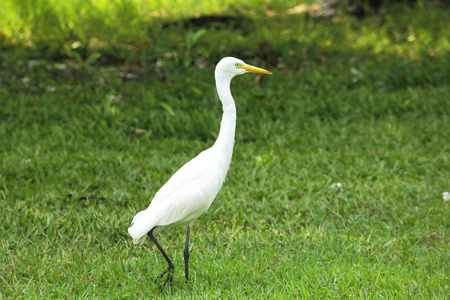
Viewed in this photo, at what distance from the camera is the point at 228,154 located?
3223 mm

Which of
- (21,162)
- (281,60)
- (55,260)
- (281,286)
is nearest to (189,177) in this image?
(281,286)

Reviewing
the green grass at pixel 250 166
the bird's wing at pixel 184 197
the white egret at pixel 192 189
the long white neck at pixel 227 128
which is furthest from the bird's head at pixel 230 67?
the green grass at pixel 250 166

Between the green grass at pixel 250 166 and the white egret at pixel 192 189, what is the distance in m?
0.32

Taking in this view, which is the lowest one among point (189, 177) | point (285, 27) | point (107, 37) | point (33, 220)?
point (285, 27)

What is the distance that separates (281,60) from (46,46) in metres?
3.48

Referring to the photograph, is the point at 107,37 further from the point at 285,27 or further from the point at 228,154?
the point at 228,154

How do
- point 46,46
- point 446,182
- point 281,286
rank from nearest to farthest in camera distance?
point 281,286
point 446,182
point 46,46

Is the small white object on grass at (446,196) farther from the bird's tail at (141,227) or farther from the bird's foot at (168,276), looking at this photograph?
the bird's tail at (141,227)

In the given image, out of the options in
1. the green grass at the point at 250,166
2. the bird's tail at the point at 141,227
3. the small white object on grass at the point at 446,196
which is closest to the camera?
the bird's tail at the point at 141,227

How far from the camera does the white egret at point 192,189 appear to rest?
3.05 m

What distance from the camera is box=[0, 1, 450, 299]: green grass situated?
3178 mm

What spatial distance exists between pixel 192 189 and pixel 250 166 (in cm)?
195

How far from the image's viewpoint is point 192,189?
310cm

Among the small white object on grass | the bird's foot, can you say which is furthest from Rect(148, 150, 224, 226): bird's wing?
the small white object on grass
